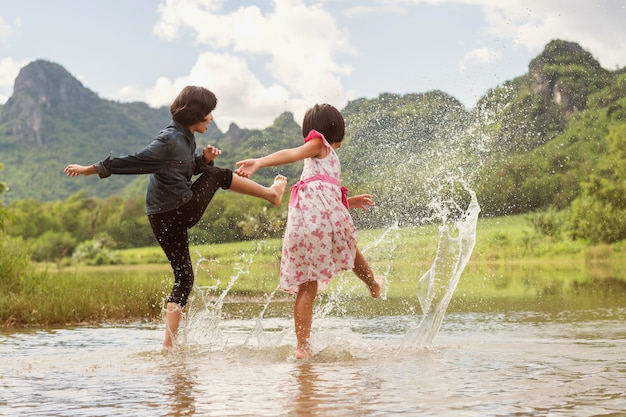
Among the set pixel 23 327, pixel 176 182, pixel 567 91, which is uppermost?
pixel 567 91

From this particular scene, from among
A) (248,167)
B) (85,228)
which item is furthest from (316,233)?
(85,228)

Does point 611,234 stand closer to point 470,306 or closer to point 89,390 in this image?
point 470,306

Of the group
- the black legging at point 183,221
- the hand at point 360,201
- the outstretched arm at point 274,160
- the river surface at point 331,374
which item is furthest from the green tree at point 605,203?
the outstretched arm at point 274,160

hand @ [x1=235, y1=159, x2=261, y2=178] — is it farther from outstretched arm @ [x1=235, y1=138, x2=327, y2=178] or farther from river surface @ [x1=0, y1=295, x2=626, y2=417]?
river surface @ [x1=0, y1=295, x2=626, y2=417]

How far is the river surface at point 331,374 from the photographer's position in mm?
3537

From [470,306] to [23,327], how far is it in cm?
553

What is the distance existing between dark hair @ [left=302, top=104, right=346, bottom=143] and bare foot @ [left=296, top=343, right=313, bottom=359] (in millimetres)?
1509

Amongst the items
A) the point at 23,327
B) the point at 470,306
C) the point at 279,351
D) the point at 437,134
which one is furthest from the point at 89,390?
the point at 437,134

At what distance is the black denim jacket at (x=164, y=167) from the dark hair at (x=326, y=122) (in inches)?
35.5

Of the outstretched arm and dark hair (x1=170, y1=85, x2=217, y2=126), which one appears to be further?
dark hair (x1=170, y1=85, x2=217, y2=126)

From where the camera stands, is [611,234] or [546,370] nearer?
[546,370]

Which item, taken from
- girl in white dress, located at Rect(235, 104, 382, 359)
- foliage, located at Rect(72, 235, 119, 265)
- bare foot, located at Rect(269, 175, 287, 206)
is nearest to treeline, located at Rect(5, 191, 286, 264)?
foliage, located at Rect(72, 235, 119, 265)

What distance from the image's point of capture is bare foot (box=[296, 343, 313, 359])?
537 centimetres

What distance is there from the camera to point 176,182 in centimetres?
575
